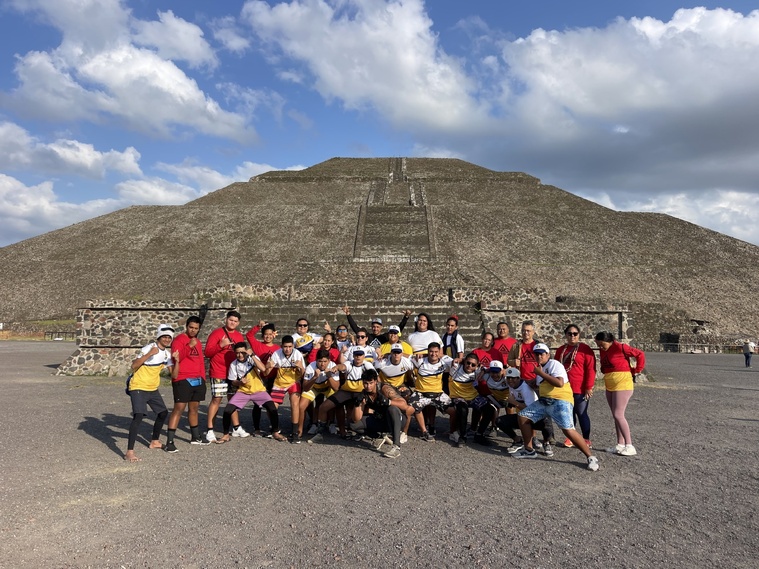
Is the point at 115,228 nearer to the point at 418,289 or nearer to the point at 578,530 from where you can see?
the point at 418,289

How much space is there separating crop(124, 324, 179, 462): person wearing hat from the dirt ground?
1.20 ft

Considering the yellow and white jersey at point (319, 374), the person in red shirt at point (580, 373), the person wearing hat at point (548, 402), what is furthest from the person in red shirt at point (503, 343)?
the yellow and white jersey at point (319, 374)

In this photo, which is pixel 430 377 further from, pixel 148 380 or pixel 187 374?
pixel 148 380

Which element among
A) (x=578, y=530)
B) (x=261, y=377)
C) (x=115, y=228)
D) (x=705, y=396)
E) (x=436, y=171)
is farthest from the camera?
(x=436, y=171)

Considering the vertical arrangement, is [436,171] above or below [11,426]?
above

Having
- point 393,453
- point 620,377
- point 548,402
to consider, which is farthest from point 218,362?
point 620,377

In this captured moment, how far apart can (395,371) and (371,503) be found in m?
2.44

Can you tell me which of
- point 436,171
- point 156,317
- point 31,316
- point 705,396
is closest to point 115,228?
point 31,316

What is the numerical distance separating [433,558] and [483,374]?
138 inches

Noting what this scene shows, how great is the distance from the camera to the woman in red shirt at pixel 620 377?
20.0ft

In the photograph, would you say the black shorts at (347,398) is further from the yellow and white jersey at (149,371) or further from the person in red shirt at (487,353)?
the yellow and white jersey at (149,371)

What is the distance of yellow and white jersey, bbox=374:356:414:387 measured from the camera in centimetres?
681

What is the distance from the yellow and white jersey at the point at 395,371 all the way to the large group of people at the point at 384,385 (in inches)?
0.5

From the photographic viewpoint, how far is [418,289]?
1644 cm
